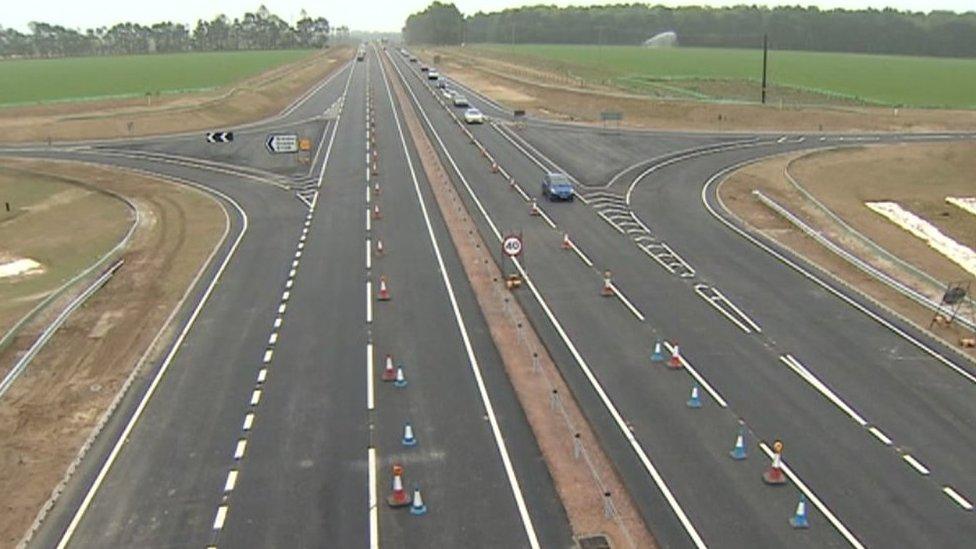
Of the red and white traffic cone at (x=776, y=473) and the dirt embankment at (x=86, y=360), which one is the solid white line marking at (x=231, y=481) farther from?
the red and white traffic cone at (x=776, y=473)

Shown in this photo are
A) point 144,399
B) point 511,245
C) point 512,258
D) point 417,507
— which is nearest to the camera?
point 417,507

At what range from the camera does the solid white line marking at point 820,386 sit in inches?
854

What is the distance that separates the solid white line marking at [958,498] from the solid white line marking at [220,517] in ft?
47.7

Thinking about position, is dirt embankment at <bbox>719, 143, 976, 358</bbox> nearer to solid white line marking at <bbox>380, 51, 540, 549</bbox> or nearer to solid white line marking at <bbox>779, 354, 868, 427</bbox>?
solid white line marking at <bbox>779, 354, 868, 427</bbox>

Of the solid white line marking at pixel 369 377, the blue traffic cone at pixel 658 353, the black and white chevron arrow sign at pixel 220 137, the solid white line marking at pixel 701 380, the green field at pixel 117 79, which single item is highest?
the green field at pixel 117 79

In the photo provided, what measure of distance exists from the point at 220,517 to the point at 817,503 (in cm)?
1181

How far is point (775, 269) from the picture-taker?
34844mm

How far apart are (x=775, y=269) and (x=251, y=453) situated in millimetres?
22725

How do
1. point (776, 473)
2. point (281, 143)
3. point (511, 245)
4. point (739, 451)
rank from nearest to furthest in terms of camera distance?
1. point (776, 473)
2. point (739, 451)
3. point (511, 245)
4. point (281, 143)

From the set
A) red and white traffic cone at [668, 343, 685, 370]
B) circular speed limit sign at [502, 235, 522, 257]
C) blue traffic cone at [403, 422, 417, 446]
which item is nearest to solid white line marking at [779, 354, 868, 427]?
red and white traffic cone at [668, 343, 685, 370]

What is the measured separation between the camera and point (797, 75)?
134 metres

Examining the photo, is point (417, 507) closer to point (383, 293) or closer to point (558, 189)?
point (383, 293)

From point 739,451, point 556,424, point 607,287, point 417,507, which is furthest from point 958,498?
point 607,287

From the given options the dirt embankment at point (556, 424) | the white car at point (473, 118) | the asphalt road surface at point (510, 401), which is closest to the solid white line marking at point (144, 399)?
the asphalt road surface at point (510, 401)
